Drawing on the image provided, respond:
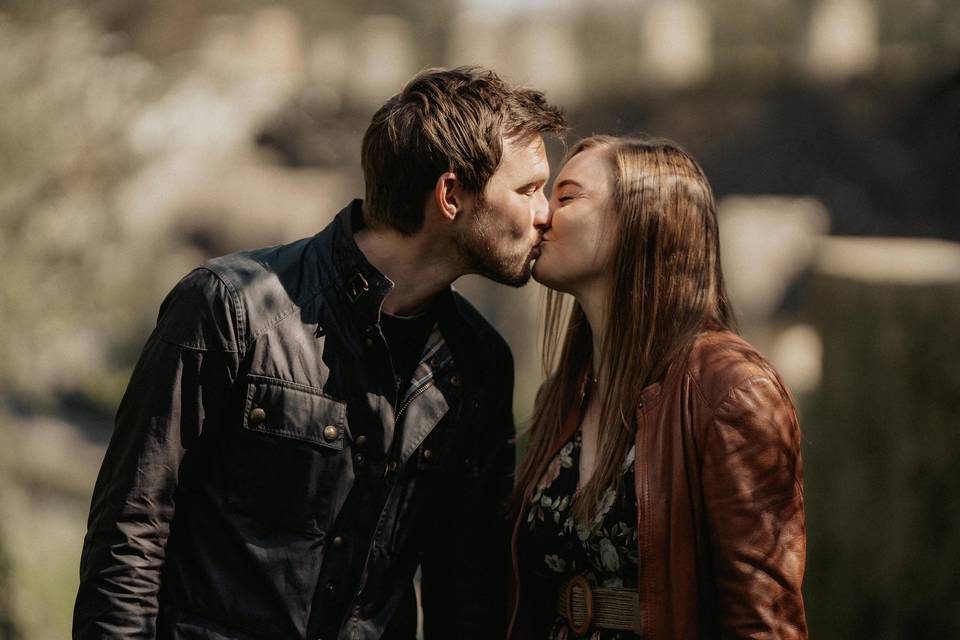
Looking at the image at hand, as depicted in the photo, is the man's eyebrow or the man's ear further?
the man's eyebrow

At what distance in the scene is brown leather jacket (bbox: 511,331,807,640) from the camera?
Answer: 2.21 m

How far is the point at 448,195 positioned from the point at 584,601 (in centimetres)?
104

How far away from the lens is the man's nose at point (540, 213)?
9.05 ft

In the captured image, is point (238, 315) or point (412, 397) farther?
point (412, 397)

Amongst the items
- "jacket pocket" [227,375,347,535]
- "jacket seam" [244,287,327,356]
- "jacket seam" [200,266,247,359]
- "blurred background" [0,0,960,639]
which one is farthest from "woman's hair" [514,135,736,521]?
"blurred background" [0,0,960,639]

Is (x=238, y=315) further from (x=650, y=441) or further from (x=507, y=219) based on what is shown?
(x=650, y=441)

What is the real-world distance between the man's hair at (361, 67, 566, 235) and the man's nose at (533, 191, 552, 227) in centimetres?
18

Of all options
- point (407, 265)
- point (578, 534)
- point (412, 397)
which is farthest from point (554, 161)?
point (578, 534)

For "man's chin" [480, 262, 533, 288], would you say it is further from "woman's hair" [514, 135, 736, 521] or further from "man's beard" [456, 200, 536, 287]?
"woman's hair" [514, 135, 736, 521]

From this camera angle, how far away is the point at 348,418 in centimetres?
244

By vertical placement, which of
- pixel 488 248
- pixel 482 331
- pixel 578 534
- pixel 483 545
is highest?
pixel 488 248

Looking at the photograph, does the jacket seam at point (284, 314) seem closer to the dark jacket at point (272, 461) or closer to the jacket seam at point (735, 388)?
the dark jacket at point (272, 461)

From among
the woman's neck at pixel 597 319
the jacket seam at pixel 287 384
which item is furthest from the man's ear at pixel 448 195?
the jacket seam at pixel 287 384

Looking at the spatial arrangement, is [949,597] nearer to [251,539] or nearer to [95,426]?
[251,539]
